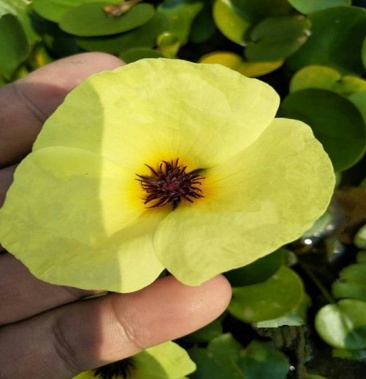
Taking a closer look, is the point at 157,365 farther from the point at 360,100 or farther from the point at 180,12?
the point at 180,12

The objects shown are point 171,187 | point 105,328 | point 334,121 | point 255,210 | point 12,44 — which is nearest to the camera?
point 255,210

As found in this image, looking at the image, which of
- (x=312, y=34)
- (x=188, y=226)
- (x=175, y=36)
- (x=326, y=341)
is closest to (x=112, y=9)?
(x=175, y=36)

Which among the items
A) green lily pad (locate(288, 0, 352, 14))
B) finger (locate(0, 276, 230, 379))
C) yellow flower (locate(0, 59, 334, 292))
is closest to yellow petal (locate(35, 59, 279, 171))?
yellow flower (locate(0, 59, 334, 292))

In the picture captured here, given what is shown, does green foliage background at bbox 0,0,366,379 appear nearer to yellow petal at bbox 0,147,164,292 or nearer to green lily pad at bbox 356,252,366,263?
green lily pad at bbox 356,252,366,263

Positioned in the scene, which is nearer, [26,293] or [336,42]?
[26,293]

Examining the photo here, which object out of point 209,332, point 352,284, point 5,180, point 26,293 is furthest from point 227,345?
point 5,180
